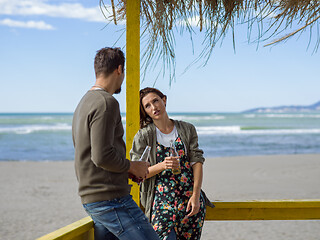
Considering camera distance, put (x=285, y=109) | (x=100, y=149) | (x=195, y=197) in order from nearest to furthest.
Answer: (x=100, y=149)
(x=195, y=197)
(x=285, y=109)

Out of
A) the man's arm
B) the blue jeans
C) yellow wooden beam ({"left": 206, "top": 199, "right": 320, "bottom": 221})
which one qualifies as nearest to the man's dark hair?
the man's arm

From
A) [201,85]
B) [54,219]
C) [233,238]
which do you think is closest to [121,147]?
[233,238]

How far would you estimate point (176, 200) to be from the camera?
2.10 metres

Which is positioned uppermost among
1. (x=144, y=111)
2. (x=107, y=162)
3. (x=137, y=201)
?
(x=144, y=111)

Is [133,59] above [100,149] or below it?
above

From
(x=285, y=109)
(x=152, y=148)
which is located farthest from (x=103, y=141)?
(x=285, y=109)

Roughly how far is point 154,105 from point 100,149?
2.69 feet

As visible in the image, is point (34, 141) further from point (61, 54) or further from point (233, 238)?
point (61, 54)

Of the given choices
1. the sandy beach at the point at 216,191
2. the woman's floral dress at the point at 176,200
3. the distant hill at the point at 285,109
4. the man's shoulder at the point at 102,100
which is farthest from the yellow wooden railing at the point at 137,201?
the distant hill at the point at 285,109

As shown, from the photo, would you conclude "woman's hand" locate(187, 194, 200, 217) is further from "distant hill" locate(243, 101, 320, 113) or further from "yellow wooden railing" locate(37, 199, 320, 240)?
"distant hill" locate(243, 101, 320, 113)

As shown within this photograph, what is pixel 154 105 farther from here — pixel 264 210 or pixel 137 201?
pixel 264 210

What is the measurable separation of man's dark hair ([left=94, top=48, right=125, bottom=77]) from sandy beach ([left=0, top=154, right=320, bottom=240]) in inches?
143

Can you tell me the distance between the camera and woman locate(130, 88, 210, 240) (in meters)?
2.07

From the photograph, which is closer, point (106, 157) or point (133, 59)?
point (106, 157)
